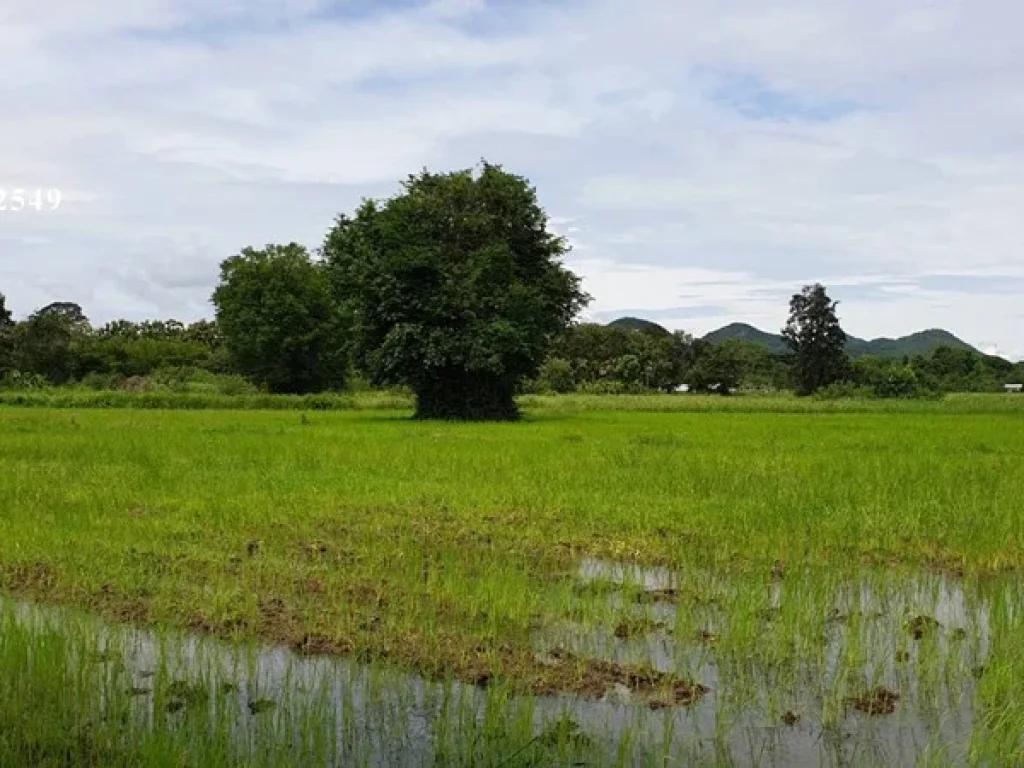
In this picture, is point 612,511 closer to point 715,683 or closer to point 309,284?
point 715,683

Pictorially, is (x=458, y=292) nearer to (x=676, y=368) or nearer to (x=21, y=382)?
(x=21, y=382)

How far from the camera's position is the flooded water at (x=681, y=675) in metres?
4.70

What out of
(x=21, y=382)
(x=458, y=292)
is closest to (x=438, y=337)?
(x=458, y=292)

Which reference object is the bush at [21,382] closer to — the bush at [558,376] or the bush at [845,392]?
the bush at [558,376]

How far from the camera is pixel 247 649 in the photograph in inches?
244

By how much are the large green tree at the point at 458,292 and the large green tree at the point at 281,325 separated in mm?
27535

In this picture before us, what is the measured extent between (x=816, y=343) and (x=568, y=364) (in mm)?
26248

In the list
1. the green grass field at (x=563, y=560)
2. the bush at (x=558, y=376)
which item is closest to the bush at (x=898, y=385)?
the bush at (x=558, y=376)

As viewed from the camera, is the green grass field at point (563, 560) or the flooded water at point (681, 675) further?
the green grass field at point (563, 560)

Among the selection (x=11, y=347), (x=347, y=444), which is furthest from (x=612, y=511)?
(x=11, y=347)

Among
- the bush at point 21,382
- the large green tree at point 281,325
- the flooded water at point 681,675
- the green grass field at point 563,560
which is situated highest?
the large green tree at point 281,325

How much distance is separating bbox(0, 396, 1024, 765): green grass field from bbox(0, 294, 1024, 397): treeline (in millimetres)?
43591

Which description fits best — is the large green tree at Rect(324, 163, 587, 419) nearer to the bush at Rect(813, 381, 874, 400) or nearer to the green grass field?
the green grass field

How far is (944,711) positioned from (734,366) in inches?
3297
